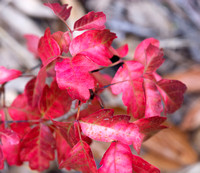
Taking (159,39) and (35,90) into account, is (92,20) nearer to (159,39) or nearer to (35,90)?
(35,90)

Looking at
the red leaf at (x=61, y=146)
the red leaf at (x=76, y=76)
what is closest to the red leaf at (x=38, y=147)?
the red leaf at (x=61, y=146)

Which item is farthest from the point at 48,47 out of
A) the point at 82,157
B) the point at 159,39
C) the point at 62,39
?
the point at 159,39

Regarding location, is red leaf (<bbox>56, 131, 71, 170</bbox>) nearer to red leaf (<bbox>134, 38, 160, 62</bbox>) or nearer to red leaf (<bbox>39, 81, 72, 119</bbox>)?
red leaf (<bbox>39, 81, 72, 119</bbox>)

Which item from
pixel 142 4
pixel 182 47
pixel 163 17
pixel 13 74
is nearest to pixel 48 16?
pixel 142 4

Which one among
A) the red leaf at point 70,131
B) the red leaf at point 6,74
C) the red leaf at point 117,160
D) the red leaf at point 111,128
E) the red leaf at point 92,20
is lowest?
the red leaf at point 117,160

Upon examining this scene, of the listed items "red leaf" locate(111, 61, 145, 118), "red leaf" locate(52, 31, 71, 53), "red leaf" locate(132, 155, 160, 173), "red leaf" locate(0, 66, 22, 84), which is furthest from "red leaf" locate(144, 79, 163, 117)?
"red leaf" locate(0, 66, 22, 84)

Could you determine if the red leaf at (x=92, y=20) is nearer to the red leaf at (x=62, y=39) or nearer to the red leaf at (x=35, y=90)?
the red leaf at (x=62, y=39)

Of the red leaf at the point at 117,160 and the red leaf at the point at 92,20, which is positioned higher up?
the red leaf at the point at 92,20

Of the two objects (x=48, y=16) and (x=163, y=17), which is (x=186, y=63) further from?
(x=48, y=16)

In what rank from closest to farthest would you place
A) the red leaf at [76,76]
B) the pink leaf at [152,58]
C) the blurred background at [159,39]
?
the red leaf at [76,76] < the pink leaf at [152,58] < the blurred background at [159,39]
